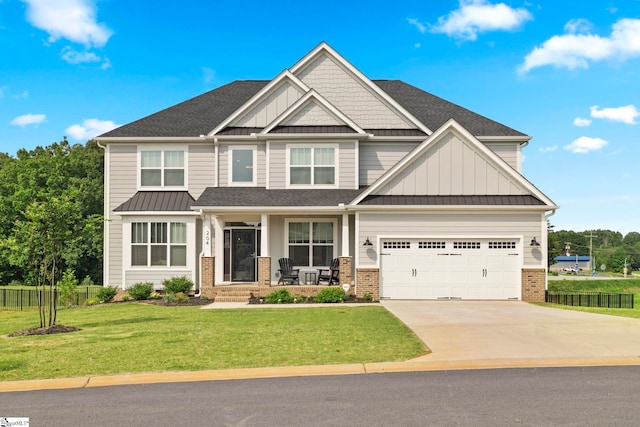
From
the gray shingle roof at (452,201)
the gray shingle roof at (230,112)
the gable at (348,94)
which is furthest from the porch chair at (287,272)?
the gable at (348,94)

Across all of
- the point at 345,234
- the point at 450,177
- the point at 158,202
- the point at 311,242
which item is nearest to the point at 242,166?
the point at 158,202

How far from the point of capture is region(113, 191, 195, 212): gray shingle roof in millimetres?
22578

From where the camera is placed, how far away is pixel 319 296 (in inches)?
774

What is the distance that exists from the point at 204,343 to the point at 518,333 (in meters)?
6.65

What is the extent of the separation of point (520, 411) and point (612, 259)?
96863 mm

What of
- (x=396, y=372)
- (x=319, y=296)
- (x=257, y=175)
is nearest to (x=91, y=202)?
(x=257, y=175)

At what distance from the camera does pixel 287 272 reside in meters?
21.9

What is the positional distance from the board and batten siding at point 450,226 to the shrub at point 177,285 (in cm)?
655

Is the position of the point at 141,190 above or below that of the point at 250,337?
above

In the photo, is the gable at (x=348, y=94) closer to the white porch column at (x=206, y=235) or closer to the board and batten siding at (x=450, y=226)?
the board and batten siding at (x=450, y=226)

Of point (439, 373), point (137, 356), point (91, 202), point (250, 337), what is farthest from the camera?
point (91, 202)

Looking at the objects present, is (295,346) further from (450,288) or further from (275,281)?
(275,281)

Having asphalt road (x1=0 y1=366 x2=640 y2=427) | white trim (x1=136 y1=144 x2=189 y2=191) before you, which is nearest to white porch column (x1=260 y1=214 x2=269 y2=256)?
white trim (x1=136 y1=144 x2=189 y2=191)

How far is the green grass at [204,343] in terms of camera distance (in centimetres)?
905
